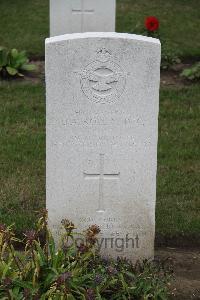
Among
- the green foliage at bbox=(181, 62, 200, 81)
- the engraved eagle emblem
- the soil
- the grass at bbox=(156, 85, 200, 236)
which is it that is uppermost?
the engraved eagle emblem

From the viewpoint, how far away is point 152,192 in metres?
4.89

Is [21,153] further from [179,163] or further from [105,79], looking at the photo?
[105,79]

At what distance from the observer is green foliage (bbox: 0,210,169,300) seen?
431 centimetres

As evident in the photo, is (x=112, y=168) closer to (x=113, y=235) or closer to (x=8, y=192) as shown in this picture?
(x=113, y=235)

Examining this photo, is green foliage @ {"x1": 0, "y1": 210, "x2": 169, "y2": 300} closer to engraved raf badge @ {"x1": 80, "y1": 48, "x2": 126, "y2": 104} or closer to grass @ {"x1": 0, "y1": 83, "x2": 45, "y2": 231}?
engraved raf badge @ {"x1": 80, "y1": 48, "x2": 126, "y2": 104}

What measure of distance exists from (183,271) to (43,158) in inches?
97.2

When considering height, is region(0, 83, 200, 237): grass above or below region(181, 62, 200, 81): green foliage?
below

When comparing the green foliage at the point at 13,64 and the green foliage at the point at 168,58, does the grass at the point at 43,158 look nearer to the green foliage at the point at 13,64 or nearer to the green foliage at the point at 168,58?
Result: the green foliage at the point at 13,64

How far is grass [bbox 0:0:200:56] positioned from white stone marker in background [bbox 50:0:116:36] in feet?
4.74

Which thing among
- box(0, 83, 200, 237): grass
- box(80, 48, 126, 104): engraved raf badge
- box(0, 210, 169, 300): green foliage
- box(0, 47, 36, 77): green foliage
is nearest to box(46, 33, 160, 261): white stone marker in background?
box(80, 48, 126, 104): engraved raf badge

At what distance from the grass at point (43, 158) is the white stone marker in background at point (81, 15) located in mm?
844

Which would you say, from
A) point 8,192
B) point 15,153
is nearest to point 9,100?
point 15,153

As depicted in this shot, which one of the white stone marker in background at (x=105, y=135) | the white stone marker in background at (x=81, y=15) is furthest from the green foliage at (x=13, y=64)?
the white stone marker in background at (x=105, y=135)

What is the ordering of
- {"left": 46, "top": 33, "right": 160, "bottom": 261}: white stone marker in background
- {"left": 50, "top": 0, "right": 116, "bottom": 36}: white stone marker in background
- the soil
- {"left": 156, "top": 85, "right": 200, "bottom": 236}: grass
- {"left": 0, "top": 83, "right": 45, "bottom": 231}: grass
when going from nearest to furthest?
{"left": 46, "top": 33, "right": 160, "bottom": 261}: white stone marker in background, the soil, {"left": 156, "top": 85, "right": 200, "bottom": 236}: grass, {"left": 0, "top": 83, "right": 45, "bottom": 231}: grass, {"left": 50, "top": 0, "right": 116, "bottom": 36}: white stone marker in background
